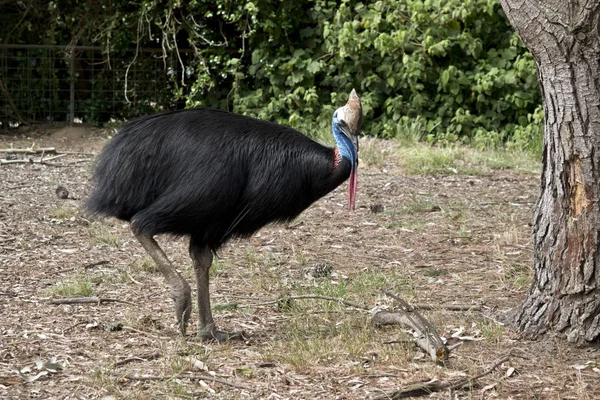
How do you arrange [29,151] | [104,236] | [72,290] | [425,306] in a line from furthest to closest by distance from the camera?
[29,151]
[104,236]
[72,290]
[425,306]

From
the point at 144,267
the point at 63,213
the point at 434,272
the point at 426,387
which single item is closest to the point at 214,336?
the point at 426,387

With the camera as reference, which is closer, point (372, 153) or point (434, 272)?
point (434, 272)

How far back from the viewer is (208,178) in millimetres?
4660

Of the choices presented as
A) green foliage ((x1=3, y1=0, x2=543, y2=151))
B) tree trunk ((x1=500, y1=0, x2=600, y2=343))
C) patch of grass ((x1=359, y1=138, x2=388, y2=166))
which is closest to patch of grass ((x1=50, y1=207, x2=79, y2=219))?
patch of grass ((x1=359, y1=138, x2=388, y2=166))

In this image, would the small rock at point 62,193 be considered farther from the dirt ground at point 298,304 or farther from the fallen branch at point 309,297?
the fallen branch at point 309,297

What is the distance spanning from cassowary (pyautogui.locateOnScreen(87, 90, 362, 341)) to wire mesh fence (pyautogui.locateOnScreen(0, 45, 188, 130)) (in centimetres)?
897

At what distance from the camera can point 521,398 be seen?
4020 mm

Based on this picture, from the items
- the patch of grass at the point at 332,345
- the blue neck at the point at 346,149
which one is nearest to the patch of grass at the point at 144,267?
the patch of grass at the point at 332,345

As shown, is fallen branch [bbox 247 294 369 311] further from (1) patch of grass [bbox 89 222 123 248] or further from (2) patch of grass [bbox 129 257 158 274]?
(1) patch of grass [bbox 89 222 123 248]

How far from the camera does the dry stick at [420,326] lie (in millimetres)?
4375

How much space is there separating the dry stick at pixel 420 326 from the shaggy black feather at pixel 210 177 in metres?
0.68

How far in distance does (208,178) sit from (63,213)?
3.39m

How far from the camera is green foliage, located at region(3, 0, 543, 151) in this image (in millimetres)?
11352

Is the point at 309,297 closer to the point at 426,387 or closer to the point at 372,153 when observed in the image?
the point at 426,387
